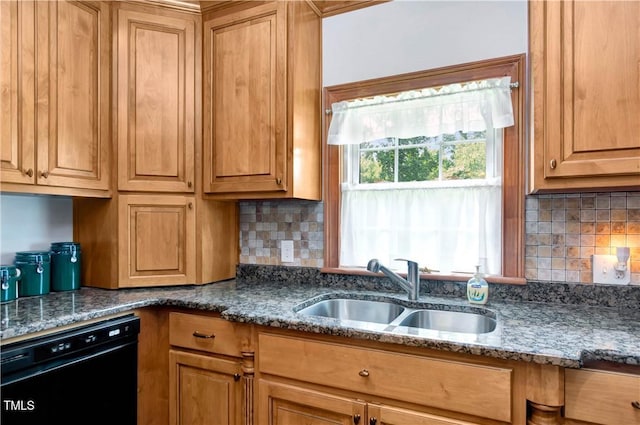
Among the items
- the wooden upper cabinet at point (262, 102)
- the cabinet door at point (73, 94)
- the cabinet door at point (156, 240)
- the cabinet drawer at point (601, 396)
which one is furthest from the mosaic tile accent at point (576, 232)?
the cabinet door at point (73, 94)

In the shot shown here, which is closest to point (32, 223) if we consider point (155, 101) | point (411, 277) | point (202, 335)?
point (155, 101)

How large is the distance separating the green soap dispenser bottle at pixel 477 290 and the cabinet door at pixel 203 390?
1067 mm

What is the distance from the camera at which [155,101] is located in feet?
6.60

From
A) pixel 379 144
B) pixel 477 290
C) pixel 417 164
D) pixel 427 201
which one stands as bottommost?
pixel 477 290

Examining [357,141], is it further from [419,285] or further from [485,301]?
[485,301]

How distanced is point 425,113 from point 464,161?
314mm

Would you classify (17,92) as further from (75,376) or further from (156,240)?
(75,376)

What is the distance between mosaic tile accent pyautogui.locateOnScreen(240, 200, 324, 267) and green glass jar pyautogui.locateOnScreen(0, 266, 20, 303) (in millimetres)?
1124

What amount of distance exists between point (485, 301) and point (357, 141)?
1.03 metres

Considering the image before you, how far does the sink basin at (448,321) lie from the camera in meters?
1.59

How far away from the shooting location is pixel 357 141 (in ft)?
6.72

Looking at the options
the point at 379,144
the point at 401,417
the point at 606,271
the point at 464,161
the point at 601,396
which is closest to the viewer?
the point at 601,396

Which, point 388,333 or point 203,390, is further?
point 203,390

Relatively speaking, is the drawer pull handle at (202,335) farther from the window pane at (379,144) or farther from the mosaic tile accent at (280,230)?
the window pane at (379,144)
